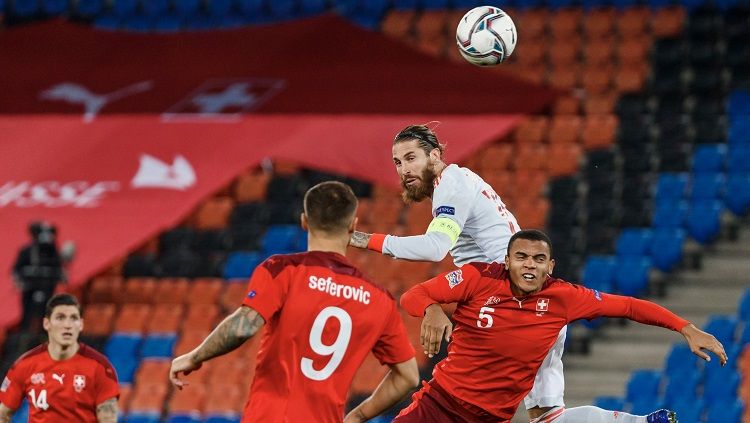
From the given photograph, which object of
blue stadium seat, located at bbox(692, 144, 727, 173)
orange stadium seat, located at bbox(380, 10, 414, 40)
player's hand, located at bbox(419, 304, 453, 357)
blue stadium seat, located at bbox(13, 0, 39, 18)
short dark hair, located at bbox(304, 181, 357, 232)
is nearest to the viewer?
short dark hair, located at bbox(304, 181, 357, 232)

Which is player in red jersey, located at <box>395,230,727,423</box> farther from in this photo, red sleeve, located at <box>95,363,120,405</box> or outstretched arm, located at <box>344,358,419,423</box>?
red sleeve, located at <box>95,363,120,405</box>

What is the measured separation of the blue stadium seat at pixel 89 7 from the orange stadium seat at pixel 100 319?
7433 millimetres

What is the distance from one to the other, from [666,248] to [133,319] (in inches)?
244

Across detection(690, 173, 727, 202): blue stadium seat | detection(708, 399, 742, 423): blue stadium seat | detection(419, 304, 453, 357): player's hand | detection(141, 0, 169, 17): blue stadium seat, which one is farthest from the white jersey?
detection(141, 0, 169, 17): blue stadium seat

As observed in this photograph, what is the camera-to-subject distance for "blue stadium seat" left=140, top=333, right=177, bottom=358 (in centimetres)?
1595

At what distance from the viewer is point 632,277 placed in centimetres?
1459

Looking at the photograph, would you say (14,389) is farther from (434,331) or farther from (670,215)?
(670,215)

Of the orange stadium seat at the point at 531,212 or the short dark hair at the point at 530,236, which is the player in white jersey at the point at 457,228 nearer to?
the short dark hair at the point at 530,236

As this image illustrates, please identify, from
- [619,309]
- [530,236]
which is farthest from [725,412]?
[530,236]

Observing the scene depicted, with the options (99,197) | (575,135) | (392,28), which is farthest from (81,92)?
(575,135)

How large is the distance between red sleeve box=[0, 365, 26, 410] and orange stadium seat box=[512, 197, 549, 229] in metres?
7.58

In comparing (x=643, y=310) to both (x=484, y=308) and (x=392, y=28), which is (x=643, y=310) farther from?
(x=392, y=28)

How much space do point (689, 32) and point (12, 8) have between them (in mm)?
11208

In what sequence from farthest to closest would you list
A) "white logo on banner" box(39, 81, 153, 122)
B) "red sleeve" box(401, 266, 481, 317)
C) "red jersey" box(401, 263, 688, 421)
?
"white logo on banner" box(39, 81, 153, 122)
"red jersey" box(401, 263, 688, 421)
"red sleeve" box(401, 266, 481, 317)
